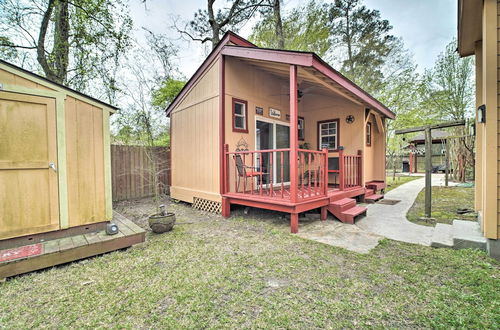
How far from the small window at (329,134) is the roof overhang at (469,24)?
3.21 m

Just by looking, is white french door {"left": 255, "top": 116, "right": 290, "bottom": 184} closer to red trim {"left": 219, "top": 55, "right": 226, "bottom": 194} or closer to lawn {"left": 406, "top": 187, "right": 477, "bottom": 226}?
red trim {"left": 219, "top": 55, "right": 226, "bottom": 194}

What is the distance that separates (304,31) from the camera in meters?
13.2

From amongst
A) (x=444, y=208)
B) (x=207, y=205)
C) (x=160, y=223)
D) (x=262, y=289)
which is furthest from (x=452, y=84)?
(x=160, y=223)

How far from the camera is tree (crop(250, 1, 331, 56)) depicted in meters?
12.8

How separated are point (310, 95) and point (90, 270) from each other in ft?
22.8

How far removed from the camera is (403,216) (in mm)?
4672

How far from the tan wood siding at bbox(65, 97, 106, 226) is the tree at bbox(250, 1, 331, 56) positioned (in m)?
12.0

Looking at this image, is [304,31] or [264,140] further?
[304,31]

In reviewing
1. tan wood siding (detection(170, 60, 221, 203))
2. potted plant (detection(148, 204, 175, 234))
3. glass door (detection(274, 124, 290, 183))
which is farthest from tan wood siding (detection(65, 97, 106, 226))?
glass door (detection(274, 124, 290, 183))

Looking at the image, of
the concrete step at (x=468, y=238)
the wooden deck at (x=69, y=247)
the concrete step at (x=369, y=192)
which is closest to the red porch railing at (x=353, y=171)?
the concrete step at (x=369, y=192)

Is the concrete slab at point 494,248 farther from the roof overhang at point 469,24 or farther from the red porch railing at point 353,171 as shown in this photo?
the red porch railing at point 353,171

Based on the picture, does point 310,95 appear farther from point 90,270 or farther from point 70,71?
point 70,71

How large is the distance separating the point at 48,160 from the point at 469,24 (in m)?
6.24

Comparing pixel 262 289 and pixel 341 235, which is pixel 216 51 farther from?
pixel 262 289
